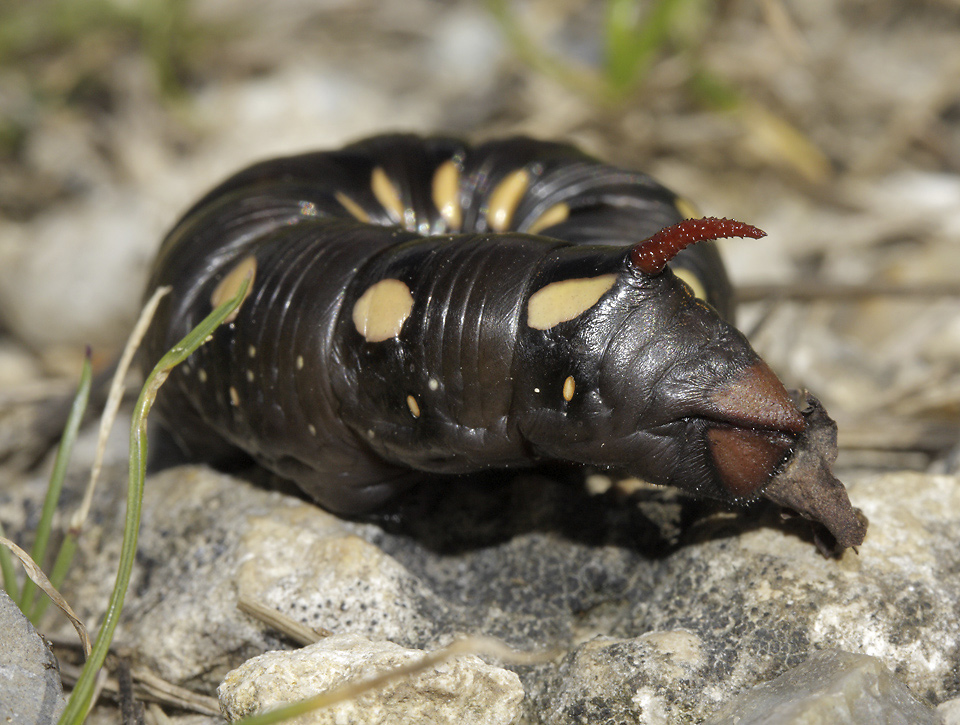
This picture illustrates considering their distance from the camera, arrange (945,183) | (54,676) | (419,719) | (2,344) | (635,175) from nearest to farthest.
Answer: (419,719)
(54,676)
(635,175)
(2,344)
(945,183)

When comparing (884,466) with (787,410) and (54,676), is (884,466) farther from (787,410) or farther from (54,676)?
(54,676)

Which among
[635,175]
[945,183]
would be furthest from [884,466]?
[945,183]

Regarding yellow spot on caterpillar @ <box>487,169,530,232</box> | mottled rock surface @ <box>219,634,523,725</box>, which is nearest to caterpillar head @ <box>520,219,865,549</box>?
mottled rock surface @ <box>219,634,523,725</box>

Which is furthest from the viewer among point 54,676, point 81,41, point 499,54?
point 499,54

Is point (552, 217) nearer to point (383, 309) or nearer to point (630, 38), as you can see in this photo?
point (383, 309)

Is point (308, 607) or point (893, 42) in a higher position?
point (893, 42)

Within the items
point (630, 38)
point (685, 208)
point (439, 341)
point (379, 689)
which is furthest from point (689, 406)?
point (630, 38)

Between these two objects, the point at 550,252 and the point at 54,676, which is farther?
the point at 550,252
